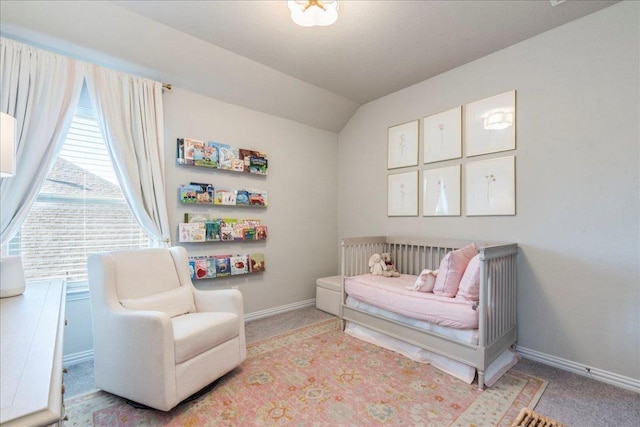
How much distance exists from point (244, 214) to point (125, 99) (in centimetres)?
150

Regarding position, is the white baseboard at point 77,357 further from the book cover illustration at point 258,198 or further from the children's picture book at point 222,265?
the book cover illustration at point 258,198

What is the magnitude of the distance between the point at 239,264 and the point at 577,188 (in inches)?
122

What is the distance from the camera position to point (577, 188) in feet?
7.26

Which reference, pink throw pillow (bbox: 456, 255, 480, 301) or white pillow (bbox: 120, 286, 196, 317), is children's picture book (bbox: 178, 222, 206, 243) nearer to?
white pillow (bbox: 120, 286, 196, 317)

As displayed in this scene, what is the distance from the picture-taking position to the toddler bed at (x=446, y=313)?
199 cm

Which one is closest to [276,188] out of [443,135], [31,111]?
[443,135]

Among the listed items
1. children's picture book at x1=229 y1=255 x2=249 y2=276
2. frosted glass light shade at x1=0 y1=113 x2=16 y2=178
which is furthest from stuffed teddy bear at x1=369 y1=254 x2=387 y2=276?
frosted glass light shade at x1=0 y1=113 x2=16 y2=178

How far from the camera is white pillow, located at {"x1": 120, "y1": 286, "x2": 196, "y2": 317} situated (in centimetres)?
191

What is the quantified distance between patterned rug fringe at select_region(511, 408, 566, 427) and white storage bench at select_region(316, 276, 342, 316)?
6.45 feet

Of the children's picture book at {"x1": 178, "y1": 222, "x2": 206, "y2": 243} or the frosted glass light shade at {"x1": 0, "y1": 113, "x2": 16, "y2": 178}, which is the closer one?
the frosted glass light shade at {"x1": 0, "y1": 113, "x2": 16, "y2": 178}

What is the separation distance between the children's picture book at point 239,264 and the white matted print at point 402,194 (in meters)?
1.78

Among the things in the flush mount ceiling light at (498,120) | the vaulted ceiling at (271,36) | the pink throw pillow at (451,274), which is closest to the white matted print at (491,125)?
the flush mount ceiling light at (498,120)

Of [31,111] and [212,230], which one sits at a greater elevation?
[31,111]

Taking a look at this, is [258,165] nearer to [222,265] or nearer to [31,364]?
[222,265]
